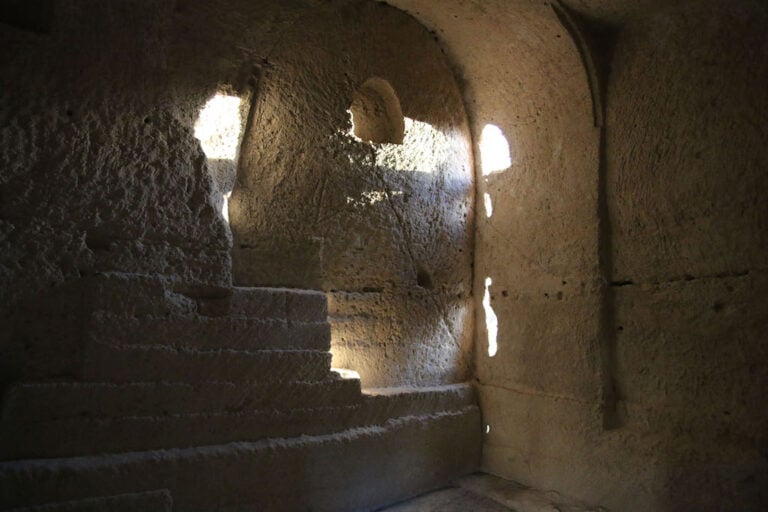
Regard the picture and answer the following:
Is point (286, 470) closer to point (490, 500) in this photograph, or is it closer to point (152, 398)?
point (152, 398)

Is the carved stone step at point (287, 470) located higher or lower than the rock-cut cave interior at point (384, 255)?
lower

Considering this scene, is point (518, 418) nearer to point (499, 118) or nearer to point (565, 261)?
point (565, 261)

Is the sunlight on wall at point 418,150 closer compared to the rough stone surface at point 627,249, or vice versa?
the rough stone surface at point 627,249

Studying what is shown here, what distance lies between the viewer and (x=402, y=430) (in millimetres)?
4059

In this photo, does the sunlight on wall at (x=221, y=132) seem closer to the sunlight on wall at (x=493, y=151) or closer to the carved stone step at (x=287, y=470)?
the carved stone step at (x=287, y=470)

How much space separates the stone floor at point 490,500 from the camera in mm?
3814

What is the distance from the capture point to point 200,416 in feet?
10.3

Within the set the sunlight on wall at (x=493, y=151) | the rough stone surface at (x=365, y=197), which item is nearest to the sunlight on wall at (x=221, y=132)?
the rough stone surface at (x=365, y=197)

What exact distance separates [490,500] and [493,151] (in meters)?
2.88

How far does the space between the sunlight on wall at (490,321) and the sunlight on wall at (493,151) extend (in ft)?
3.28

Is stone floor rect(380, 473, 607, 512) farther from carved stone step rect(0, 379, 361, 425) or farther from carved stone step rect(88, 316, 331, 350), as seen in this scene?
carved stone step rect(88, 316, 331, 350)

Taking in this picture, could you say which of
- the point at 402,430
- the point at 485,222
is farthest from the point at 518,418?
the point at 485,222

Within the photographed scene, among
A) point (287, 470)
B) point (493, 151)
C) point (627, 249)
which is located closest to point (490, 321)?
point (627, 249)


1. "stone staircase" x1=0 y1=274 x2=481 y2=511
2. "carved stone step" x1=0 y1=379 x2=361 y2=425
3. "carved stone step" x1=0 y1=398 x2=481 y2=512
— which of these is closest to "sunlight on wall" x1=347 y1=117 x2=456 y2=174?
"stone staircase" x1=0 y1=274 x2=481 y2=511
